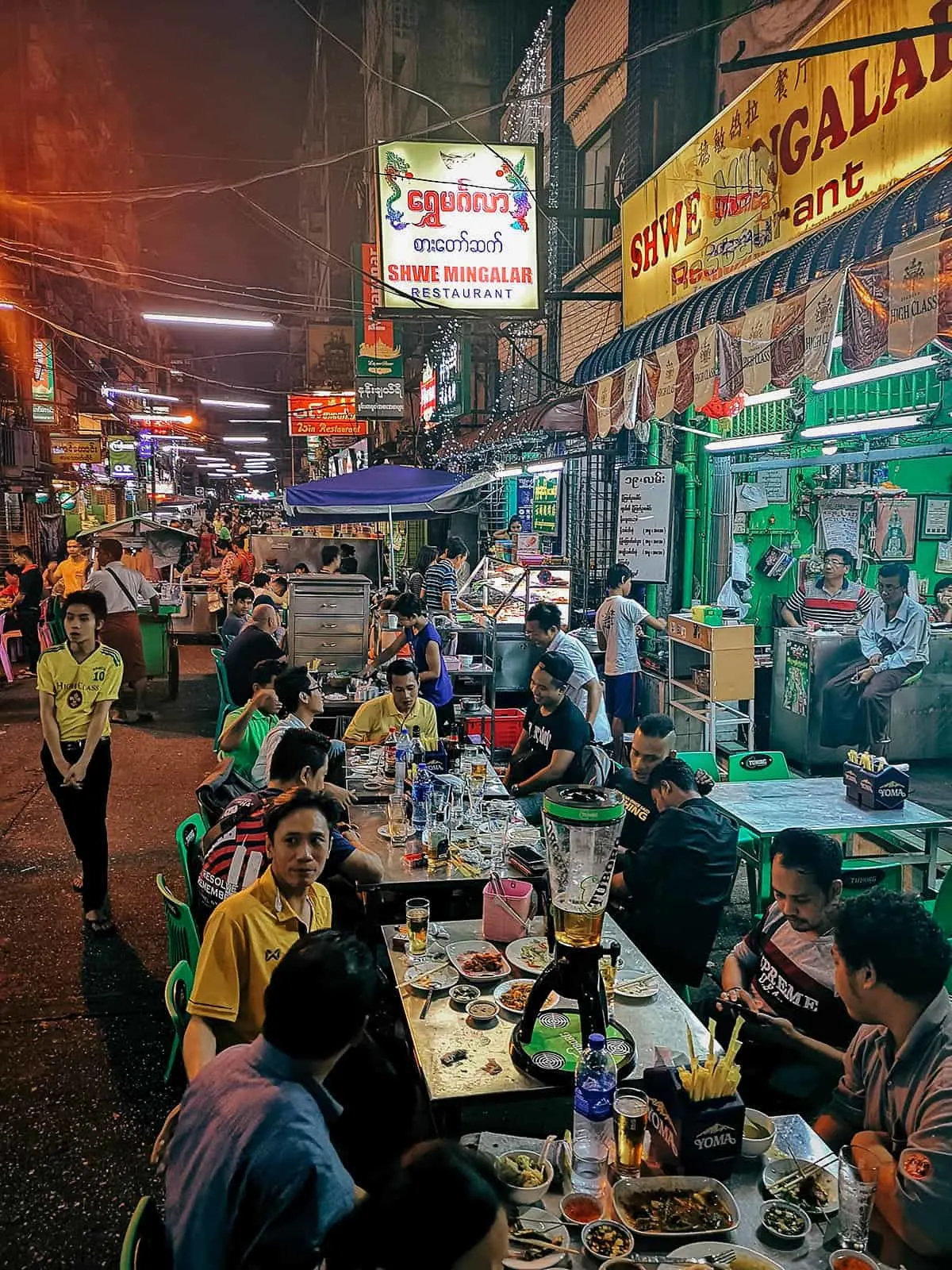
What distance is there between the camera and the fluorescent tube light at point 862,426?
8.85 m

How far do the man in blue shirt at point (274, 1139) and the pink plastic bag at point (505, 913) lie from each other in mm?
1872

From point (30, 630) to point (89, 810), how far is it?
11.4 m

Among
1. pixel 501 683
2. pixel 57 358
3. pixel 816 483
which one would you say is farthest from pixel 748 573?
pixel 57 358

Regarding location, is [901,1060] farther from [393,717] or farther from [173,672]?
[173,672]

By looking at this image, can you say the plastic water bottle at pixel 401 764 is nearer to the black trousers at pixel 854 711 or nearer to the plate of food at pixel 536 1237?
the plate of food at pixel 536 1237

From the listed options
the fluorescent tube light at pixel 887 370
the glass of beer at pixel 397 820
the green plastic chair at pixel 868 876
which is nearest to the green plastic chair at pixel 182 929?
the glass of beer at pixel 397 820

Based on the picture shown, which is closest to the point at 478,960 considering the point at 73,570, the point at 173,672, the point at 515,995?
the point at 515,995

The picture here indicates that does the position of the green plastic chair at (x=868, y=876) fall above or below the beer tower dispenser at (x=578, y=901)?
below

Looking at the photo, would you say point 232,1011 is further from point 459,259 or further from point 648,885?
point 459,259

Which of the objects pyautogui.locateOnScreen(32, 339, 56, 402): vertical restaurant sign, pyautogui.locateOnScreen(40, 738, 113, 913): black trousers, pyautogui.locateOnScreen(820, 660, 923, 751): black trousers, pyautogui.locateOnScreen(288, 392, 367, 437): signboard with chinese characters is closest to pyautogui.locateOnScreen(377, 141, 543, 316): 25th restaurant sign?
pyautogui.locateOnScreen(820, 660, 923, 751): black trousers

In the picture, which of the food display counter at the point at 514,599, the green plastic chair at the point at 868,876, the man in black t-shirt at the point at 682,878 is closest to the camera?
the man in black t-shirt at the point at 682,878

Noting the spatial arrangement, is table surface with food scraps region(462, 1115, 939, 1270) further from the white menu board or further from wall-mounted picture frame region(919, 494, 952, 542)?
wall-mounted picture frame region(919, 494, 952, 542)

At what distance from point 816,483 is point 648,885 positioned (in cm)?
982

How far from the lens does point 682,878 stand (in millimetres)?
4586
